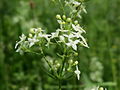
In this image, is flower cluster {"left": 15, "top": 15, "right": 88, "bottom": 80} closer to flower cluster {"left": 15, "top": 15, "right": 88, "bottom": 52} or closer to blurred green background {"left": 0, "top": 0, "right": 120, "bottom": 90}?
flower cluster {"left": 15, "top": 15, "right": 88, "bottom": 52}

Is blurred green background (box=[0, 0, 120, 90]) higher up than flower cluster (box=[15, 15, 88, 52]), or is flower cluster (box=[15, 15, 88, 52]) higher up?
blurred green background (box=[0, 0, 120, 90])

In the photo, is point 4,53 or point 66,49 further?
point 4,53

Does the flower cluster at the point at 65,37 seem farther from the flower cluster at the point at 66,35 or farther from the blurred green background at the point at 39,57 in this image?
the blurred green background at the point at 39,57

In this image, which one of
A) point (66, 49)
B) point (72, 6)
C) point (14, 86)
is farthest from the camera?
point (14, 86)

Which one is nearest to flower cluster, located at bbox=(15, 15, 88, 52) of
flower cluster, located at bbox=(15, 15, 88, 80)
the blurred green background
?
flower cluster, located at bbox=(15, 15, 88, 80)

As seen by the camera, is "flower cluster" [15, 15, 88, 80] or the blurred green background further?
the blurred green background

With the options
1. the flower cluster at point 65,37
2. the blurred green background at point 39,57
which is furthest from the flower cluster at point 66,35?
the blurred green background at point 39,57

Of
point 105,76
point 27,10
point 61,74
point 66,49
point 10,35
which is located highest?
point 27,10

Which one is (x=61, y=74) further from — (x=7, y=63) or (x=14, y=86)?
(x=7, y=63)

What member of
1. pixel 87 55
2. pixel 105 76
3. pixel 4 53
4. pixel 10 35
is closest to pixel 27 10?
pixel 10 35
